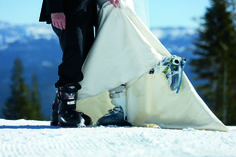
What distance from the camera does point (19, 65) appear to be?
155 feet

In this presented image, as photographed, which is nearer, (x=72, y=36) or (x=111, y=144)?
(x=111, y=144)

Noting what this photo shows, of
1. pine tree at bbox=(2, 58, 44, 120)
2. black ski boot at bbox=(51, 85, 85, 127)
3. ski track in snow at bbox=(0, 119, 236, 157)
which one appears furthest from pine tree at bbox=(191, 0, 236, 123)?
ski track in snow at bbox=(0, 119, 236, 157)

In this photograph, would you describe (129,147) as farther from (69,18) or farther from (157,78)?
(69,18)

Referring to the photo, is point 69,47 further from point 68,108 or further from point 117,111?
point 117,111

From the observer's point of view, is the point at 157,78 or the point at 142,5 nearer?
the point at 157,78

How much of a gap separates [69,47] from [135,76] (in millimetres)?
577

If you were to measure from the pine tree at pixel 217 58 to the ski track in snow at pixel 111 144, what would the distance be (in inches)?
1124

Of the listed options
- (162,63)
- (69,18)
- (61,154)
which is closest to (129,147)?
(61,154)

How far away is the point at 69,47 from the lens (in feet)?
7.64

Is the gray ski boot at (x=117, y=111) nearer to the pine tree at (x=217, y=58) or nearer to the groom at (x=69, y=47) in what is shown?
the groom at (x=69, y=47)

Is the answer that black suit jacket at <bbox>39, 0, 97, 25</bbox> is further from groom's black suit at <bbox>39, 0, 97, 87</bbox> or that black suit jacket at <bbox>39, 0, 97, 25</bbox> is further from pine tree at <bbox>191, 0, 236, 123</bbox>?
pine tree at <bbox>191, 0, 236, 123</bbox>

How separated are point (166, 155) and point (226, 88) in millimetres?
29555

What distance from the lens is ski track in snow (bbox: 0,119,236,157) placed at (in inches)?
57.2

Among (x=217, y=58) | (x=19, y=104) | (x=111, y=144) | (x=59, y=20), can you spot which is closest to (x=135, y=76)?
(x=59, y=20)
